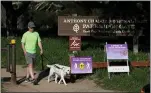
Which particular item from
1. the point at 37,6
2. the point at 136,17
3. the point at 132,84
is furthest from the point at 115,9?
the point at 37,6

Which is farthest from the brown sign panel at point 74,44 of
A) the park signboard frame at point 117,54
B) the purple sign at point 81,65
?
the purple sign at point 81,65

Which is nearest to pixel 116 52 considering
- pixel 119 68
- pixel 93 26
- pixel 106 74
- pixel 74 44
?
pixel 119 68

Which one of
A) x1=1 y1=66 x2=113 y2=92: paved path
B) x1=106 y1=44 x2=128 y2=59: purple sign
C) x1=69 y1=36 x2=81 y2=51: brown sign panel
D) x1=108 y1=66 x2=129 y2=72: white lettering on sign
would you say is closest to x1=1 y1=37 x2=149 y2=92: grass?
x1=108 y1=66 x2=129 y2=72: white lettering on sign

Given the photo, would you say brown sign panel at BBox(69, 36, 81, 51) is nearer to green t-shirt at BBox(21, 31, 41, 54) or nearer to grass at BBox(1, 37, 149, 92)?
grass at BBox(1, 37, 149, 92)

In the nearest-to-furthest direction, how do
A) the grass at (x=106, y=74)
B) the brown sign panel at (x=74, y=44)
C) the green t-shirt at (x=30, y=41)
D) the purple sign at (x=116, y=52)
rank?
the green t-shirt at (x=30, y=41), the grass at (x=106, y=74), the purple sign at (x=116, y=52), the brown sign panel at (x=74, y=44)

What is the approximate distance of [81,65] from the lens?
495 inches

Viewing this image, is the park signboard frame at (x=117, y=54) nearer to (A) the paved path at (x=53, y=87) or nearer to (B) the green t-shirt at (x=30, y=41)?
(A) the paved path at (x=53, y=87)

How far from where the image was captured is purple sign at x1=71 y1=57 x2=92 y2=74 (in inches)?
489

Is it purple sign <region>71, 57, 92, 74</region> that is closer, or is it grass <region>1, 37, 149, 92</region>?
grass <region>1, 37, 149, 92</region>

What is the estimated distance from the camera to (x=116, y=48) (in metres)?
13.0

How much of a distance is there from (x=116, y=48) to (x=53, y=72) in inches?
89.2

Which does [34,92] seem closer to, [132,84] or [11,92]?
[11,92]

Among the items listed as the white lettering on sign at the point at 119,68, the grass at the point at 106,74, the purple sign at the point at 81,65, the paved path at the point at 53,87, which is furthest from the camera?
the white lettering on sign at the point at 119,68

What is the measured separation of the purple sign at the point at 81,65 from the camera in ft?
40.7
